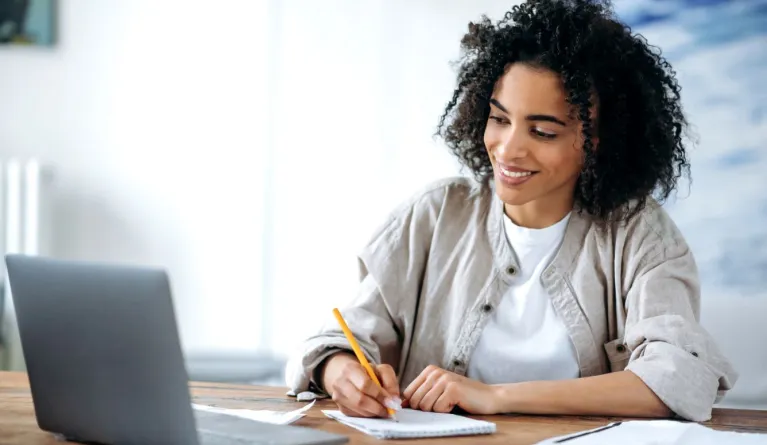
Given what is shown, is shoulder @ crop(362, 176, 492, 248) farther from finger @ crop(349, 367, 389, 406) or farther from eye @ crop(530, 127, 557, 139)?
finger @ crop(349, 367, 389, 406)

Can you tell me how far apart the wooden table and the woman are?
0.30 ft

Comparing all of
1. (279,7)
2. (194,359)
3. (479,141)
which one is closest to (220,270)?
(194,359)

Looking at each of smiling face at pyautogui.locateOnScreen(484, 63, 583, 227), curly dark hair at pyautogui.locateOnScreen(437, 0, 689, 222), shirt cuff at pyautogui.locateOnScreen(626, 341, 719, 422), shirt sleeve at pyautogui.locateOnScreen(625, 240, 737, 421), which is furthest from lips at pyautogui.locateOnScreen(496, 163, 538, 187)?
shirt cuff at pyautogui.locateOnScreen(626, 341, 719, 422)

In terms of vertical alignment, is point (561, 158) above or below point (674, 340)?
above

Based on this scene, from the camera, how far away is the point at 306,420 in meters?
1.28

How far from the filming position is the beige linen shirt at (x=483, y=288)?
5.14 feet

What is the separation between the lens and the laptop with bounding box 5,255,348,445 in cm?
97

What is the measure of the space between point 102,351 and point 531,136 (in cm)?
87

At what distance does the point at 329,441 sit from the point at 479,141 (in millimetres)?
942

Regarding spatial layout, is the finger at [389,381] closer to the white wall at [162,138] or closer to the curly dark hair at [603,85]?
the curly dark hair at [603,85]

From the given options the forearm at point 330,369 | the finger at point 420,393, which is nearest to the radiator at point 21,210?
the forearm at point 330,369

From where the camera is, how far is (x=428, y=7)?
297cm

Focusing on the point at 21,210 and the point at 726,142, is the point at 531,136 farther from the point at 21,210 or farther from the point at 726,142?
the point at 21,210

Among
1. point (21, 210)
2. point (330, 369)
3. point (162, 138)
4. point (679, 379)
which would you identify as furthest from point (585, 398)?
point (21, 210)
